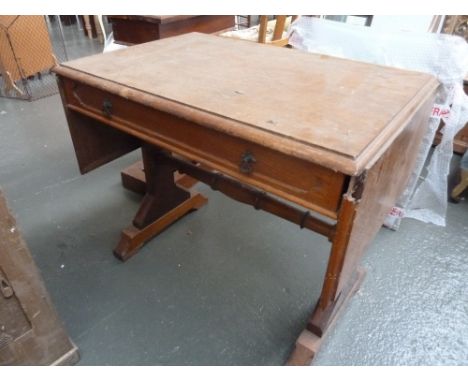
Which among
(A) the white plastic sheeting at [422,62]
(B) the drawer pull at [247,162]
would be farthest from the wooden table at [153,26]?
(B) the drawer pull at [247,162]

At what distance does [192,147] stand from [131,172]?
118 cm

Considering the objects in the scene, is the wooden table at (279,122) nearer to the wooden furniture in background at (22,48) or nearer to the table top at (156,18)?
the table top at (156,18)

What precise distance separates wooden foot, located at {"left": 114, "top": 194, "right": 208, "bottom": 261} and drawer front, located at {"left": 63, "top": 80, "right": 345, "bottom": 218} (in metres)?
0.63

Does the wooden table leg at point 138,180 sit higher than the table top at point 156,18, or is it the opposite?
the table top at point 156,18

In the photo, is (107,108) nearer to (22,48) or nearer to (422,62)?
(422,62)

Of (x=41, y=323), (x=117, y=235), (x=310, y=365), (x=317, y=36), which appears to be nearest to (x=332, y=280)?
(x=310, y=365)

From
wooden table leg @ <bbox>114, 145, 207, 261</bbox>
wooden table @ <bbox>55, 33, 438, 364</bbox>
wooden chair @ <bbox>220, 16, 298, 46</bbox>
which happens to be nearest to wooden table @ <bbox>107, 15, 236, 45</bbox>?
wooden chair @ <bbox>220, 16, 298, 46</bbox>

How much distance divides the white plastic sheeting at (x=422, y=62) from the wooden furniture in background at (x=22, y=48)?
2313mm

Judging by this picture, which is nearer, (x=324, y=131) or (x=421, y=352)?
(x=324, y=131)

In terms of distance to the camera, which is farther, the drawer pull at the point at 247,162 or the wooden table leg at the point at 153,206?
the wooden table leg at the point at 153,206

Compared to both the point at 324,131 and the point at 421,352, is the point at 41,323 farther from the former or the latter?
the point at 421,352

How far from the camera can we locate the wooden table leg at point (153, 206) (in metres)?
1.60

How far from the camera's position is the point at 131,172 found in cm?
204

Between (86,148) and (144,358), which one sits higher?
(86,148)
